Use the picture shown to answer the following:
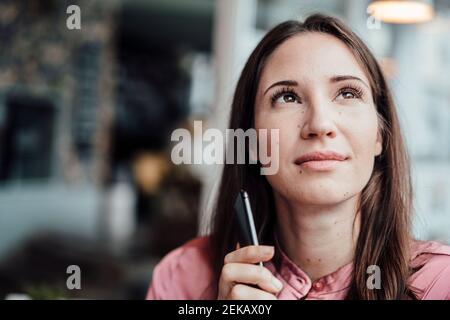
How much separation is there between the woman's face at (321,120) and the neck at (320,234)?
2cm

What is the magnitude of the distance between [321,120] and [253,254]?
0.39 ft

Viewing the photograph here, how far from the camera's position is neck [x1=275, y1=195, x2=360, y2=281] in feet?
1.57

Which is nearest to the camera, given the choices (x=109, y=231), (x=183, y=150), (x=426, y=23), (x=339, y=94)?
(x=339, y=94)

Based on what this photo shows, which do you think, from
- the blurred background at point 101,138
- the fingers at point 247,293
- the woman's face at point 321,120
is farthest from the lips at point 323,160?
the blurred background at point 101,138

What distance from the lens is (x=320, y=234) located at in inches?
19.3

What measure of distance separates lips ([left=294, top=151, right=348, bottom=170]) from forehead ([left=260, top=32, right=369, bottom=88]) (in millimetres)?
60

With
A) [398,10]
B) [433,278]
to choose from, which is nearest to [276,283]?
[433,278]

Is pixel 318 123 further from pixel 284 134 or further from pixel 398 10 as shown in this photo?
pixel 398 10

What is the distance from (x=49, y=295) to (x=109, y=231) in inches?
114

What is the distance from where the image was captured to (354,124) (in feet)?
1.51

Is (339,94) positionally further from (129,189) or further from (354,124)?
(129,189)

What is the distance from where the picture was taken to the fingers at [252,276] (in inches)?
18.1

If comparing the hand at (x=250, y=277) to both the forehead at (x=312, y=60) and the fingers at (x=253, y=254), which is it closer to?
the fingers at (x=253, y=254)
